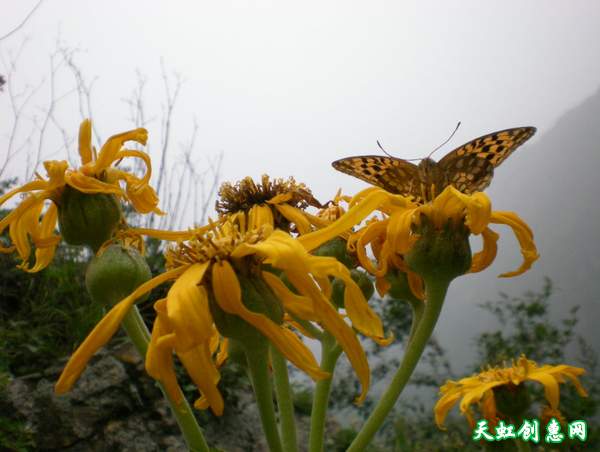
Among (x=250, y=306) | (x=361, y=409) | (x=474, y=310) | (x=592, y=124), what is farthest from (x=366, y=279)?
(x=592, y=124)

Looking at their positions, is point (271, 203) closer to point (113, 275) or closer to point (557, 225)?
point (113, 275)

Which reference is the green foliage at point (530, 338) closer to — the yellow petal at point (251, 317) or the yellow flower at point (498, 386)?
the yellow flower at point (498, 386)

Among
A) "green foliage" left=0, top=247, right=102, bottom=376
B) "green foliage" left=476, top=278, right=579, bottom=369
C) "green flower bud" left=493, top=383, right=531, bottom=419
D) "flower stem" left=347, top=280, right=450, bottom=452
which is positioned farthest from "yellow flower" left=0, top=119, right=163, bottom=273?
"green foliage" left=476, top=278, right=579, bottom=369

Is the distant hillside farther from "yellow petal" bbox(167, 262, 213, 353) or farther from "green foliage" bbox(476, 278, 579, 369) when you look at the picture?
"yellow petal" bbox(167, 262, 213, 353)

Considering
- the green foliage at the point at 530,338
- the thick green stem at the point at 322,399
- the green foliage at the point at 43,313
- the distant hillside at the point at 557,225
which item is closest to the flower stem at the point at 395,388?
the thick green stem at the point at 322,399

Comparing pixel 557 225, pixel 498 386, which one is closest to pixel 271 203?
pixel 498 386

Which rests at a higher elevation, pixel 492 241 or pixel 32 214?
pixel 32 214

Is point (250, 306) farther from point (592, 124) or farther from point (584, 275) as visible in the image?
point (592, 124)
